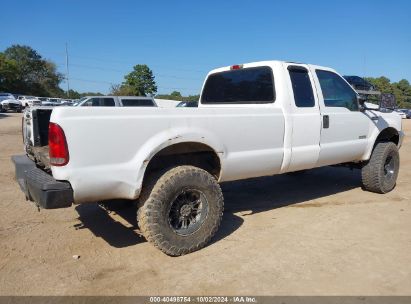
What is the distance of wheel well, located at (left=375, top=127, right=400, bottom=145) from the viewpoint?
21.6ft

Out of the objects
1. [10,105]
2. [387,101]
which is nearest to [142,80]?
[10,105]

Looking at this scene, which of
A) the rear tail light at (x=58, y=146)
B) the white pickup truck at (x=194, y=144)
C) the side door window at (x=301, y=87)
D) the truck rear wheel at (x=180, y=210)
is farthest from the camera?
the side door window at (x=301, y=87)

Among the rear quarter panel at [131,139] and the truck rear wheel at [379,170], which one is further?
the truck rear wheel at [379,170]

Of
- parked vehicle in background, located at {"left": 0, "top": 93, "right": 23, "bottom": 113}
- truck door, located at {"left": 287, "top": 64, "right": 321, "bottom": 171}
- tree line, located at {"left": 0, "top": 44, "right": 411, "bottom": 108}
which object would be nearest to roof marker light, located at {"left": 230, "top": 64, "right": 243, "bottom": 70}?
truck door, located at {"left": 287, "top": 64, "right": 321, "bottom": 171}

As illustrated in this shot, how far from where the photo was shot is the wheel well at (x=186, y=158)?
13.2 feet

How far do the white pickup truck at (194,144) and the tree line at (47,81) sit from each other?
214ft

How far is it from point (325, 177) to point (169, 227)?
16.4 ft

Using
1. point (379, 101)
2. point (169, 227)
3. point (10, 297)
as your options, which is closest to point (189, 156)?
point (169, 227)

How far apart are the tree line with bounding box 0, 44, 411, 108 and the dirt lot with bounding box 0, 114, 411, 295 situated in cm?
6532

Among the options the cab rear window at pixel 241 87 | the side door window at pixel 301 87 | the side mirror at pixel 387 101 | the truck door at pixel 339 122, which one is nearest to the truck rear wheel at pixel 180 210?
the cab rear window at pixel 241 87

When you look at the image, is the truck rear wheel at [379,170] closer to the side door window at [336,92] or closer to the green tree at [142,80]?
the side door window at [336,92]

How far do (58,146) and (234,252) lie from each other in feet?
6.48

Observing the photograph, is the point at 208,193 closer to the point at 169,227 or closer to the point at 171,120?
the point at 169,227

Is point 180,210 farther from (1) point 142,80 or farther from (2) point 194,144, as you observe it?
(1) point 142,80
